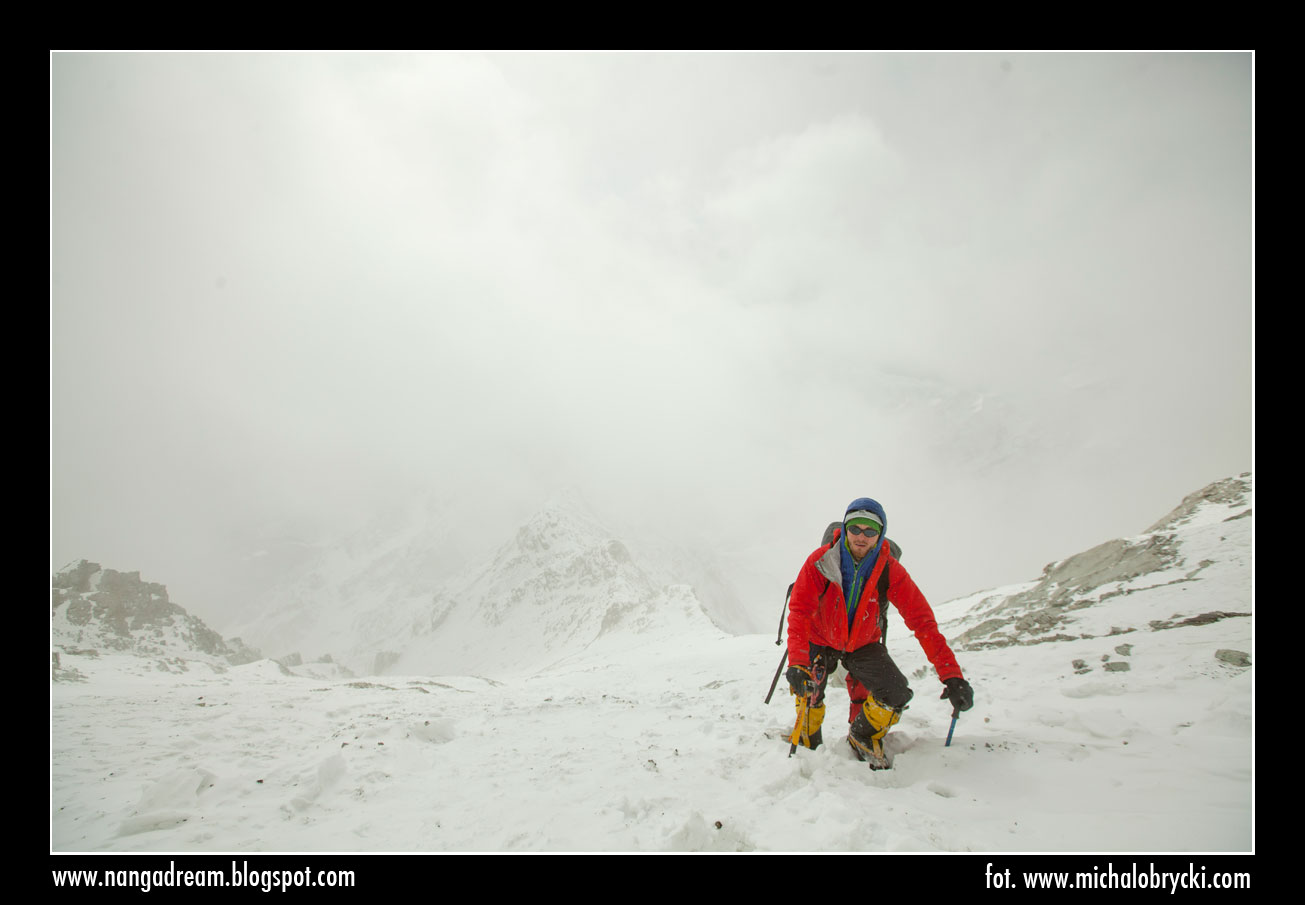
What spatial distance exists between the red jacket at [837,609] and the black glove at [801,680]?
0.10 meters

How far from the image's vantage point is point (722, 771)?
5035 millimetres

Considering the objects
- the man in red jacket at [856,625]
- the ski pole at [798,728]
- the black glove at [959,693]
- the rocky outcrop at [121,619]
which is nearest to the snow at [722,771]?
the ski pole at [798,728]

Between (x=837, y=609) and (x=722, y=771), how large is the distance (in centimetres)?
205

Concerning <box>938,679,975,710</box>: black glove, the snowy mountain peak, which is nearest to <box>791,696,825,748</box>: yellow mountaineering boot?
<box>938,679,975,710</box>: black glove

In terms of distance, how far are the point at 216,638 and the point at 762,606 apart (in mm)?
157070

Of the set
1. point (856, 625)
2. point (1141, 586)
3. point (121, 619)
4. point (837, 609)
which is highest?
point (837, 609)

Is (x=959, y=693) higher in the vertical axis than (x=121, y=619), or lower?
higher

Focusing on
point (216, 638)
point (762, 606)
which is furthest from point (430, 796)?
point (762, 606)

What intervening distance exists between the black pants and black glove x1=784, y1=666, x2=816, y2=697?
0.13 metres

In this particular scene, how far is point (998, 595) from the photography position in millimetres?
19453

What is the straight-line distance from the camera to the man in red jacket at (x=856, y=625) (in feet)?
16.7

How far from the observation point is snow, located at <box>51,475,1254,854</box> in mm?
3777

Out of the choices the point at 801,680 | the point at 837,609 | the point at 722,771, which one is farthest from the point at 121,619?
the point at 837,609

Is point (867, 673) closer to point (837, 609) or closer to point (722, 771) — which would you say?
point (837, 609)
